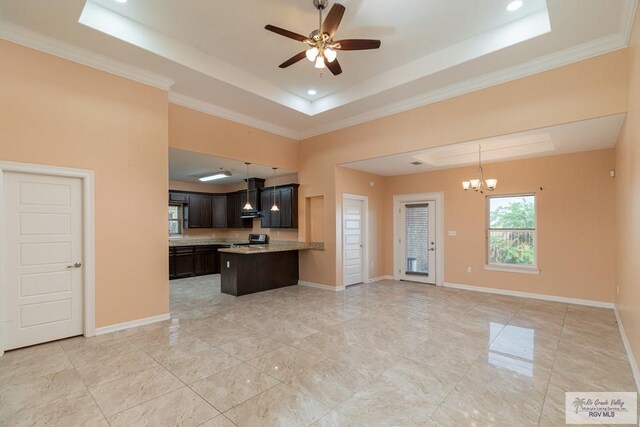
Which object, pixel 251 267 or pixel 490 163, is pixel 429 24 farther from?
pixel 251 267

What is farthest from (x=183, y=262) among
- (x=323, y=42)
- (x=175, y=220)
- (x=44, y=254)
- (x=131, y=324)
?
(x=323, y=42)

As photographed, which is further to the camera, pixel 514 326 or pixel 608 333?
pixel 514 326

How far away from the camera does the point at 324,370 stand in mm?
2947

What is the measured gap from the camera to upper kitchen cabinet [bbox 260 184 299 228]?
7.23 metres

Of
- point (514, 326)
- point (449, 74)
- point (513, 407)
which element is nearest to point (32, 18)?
point (449, 74)

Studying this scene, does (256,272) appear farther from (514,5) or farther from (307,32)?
(514,5)

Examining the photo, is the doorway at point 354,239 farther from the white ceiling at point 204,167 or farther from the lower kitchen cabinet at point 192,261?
the lower kitchen cabinet at point 192,261

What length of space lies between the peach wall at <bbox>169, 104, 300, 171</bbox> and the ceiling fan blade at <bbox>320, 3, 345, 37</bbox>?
3115 mm

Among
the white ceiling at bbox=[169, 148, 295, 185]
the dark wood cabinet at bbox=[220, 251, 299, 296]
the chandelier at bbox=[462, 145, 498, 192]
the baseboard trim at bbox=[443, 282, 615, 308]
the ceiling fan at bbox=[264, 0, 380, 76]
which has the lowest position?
the baseboard trim at bbox=[443, 282, 615, 308]

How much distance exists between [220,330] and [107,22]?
402 centimetres

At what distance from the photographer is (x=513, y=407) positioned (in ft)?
7.70

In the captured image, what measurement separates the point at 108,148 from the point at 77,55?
1.15 metres

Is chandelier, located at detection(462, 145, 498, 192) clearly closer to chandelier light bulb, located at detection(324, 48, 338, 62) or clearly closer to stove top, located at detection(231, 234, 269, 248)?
chandelier light bulb, located at detection(324, 48, 338, 62)

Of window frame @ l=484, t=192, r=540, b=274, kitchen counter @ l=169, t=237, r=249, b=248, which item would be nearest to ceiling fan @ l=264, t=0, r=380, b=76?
window frame @ l=484, t=192, r=540, b=274
